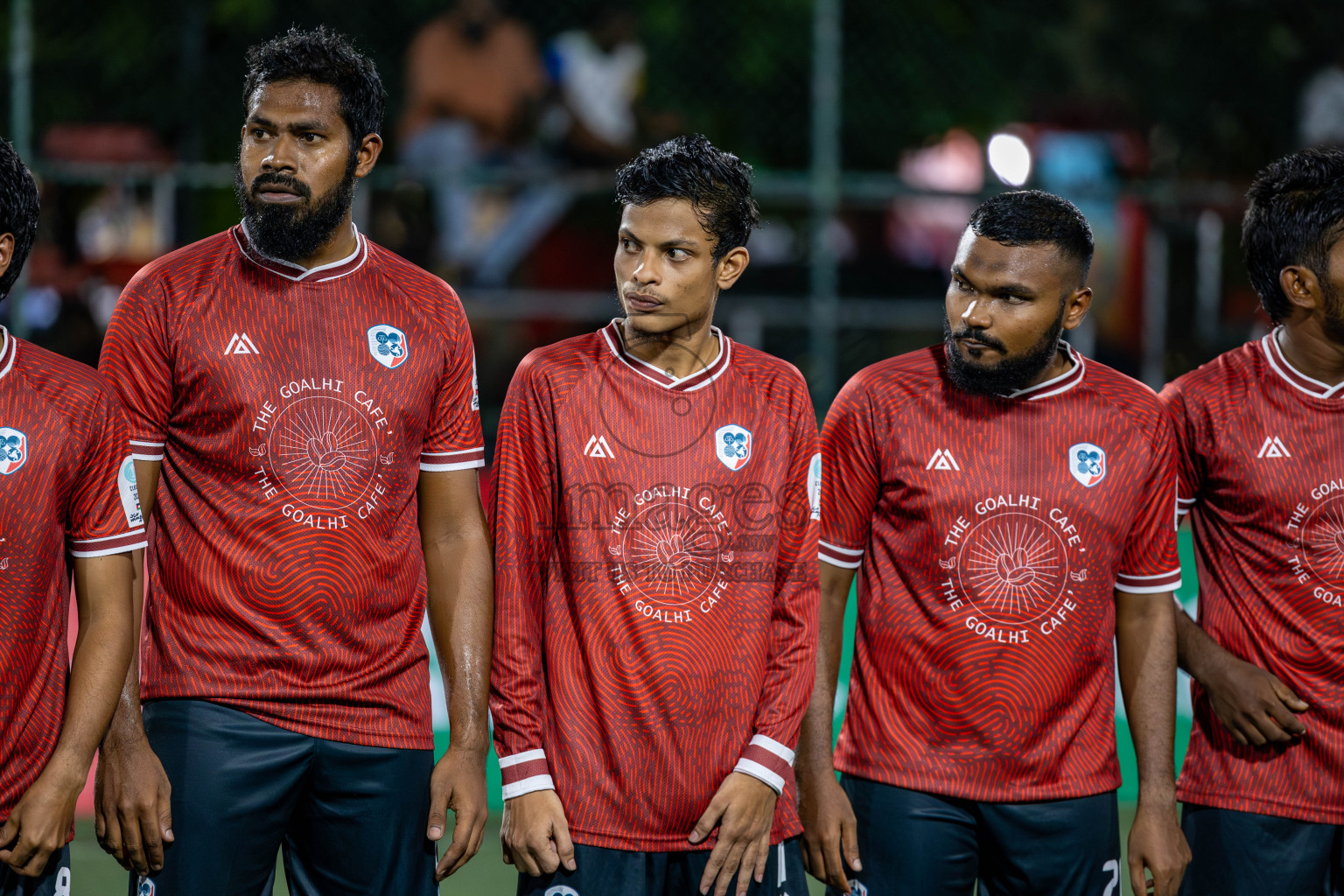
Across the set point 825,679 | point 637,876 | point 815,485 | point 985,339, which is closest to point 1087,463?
point 985,339

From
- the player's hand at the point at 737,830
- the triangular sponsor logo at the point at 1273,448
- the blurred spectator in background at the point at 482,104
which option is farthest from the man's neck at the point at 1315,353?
the blurred spectator in background at the point at 482,104

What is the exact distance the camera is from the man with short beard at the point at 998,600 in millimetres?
3189

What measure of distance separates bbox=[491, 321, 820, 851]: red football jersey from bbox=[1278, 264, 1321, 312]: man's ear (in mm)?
1254

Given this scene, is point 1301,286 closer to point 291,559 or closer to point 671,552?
point 671,552

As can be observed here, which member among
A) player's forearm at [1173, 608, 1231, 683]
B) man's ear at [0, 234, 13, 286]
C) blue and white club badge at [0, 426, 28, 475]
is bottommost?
player's forearm at [1173, 608, 1231, 683]

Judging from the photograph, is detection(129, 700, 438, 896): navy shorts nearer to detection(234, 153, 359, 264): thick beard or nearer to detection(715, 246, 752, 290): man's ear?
detection(234, 153, 359, 264): thick beard

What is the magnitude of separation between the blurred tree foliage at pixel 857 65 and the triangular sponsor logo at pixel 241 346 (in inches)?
220

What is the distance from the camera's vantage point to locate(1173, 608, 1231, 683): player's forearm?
11.3ft

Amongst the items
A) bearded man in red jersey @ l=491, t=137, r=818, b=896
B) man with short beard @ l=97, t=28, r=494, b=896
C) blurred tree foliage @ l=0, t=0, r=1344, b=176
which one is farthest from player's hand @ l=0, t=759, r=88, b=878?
blurred tree foliage @ l=0, t=0, r=1344, b=176

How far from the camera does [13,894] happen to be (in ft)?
9.45

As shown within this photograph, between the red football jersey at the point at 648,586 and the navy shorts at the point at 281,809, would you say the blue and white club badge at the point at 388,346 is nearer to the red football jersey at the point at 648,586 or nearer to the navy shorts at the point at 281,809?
the red football jersey at the point at 648,586

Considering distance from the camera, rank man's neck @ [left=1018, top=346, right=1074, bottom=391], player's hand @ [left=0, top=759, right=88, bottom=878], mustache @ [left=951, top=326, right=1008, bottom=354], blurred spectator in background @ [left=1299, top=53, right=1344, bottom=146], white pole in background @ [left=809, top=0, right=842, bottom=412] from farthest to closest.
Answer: blurred spectator in background @ [left=1299, top=53, right=1344, bottom=146]
white pole in background @ [left=809, top=0, right=842, bottom=412]
man's neck @ [left=1018, top=346, right=1074, bottom=391]
mustache @ [left=951, top=326, right=1008, bottom=354]
player's hand @ [left=0, top=759, right=88, bottom=878]

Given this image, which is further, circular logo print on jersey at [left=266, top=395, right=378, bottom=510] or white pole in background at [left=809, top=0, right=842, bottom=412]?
white pole in background at [left=809, top=0, right=842, bottom=412]

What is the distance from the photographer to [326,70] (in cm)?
325
